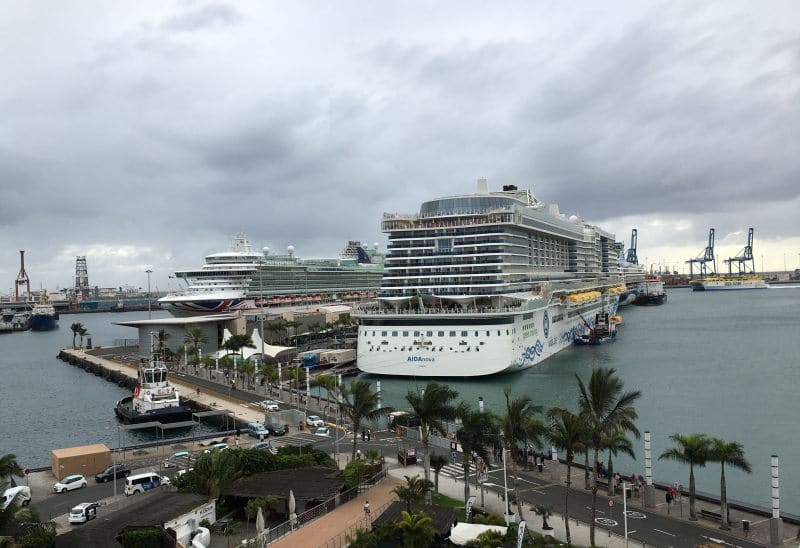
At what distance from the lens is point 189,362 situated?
68938 millimetres

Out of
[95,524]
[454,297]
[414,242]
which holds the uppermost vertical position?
[414,242]

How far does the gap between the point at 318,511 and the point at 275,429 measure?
1501cm

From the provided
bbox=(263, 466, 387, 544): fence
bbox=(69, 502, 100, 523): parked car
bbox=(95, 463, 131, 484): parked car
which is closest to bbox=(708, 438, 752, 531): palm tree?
bbox=(263, 466, 387, 544): fence

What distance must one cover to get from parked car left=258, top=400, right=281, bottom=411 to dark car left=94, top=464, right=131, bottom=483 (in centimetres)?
1443

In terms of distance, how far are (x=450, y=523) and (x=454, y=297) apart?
32414 millimetres

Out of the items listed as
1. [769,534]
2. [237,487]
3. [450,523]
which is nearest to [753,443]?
[769,534]

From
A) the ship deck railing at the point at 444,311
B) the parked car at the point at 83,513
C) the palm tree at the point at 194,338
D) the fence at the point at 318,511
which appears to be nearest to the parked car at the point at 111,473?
the parked car at the point at 83,513

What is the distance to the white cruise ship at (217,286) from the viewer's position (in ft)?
317

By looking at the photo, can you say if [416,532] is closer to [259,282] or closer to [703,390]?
[703,390]

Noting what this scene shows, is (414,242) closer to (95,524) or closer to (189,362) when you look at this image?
(189,362)

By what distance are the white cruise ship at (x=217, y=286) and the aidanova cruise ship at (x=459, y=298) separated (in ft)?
160

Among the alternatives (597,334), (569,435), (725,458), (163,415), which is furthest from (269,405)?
(597,334)

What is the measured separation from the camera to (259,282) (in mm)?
99938

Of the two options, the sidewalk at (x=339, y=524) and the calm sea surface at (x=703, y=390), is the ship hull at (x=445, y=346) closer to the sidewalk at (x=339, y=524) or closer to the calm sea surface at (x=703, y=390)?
the calm sea surface at (x=703, y=390)
